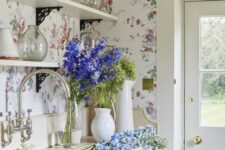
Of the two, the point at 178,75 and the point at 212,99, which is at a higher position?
the point at 178,75

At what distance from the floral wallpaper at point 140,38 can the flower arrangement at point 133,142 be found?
63 cm

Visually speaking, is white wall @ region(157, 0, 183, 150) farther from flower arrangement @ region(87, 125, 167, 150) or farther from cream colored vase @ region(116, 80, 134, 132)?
flower arrangement @ region(87, 125, 167, 150)

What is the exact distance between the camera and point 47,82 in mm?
2656

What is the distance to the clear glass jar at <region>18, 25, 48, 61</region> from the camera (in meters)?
2.23

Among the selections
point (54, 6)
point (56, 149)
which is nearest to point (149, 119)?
point (56, 149)

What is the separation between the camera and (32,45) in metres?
2.25

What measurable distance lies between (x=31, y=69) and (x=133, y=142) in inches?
27.5

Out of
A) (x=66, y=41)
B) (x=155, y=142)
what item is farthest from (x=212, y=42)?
(x=155, y=142)

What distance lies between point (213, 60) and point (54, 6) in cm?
153

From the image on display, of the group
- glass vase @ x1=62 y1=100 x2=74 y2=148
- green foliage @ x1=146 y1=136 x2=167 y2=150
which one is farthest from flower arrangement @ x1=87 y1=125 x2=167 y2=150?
glass vase @ x1=62 y1=100 x2=74 y2=148

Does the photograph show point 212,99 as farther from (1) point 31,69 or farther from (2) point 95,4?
(1) point 31,69

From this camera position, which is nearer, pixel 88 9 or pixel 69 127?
pixel 69 127

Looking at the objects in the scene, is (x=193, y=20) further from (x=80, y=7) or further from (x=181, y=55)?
(x=80, y=7)

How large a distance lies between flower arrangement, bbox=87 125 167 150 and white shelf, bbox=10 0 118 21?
2.50 feet
